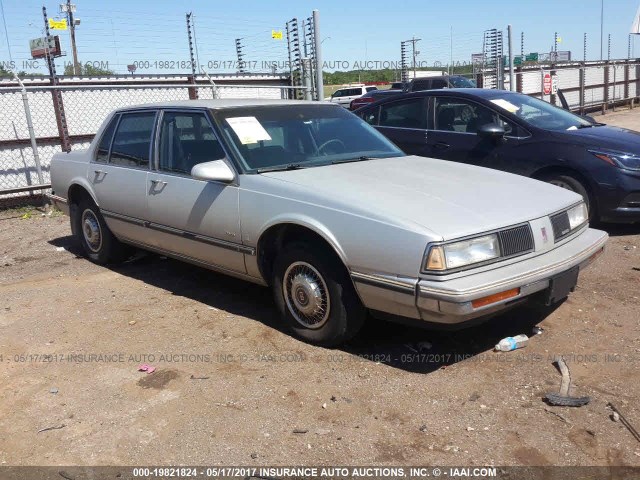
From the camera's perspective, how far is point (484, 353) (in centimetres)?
396

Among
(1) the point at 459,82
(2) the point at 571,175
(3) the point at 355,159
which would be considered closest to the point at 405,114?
(2) the point at 571,175

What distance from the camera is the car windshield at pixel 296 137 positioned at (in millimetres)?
4547

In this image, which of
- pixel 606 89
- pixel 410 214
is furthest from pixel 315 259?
pixel 606 89

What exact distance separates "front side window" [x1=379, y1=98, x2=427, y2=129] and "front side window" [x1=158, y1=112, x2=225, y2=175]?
3.47 metres

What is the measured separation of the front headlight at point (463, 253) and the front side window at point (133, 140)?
292 centimetres

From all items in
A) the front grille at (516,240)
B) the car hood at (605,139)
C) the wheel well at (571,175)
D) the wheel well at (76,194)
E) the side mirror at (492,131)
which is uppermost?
the side mirror at (492,131)

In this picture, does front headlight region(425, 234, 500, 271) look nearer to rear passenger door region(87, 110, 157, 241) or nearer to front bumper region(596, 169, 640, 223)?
rear passenger door region(87, 110, 157, 241)

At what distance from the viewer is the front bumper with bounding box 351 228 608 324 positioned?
3338 millimetres

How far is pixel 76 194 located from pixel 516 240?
4.61 m

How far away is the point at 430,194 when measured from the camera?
3.91m

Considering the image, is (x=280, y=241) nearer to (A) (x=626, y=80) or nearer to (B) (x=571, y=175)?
(B) (x=571, y=175)

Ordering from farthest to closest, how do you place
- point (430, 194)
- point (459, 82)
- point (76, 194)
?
point (459, 82)
point (76, 194)
point (430, 194)

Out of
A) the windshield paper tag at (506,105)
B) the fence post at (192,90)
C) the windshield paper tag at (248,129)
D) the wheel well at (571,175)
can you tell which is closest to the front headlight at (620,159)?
the wheel well at (571,175)

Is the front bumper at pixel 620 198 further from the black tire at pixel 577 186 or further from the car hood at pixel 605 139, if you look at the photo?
the car hood at pixel 605 139
